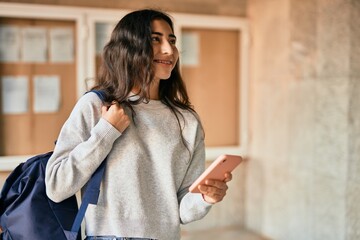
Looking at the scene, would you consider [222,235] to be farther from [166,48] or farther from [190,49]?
[166,48]

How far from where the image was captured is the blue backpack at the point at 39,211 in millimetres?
1339

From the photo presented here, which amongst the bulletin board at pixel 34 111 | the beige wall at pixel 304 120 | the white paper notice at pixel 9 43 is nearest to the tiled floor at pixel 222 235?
the beige wall at pixel 304 120

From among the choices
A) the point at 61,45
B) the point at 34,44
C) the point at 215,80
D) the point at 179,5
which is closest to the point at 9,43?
the point at 34,44

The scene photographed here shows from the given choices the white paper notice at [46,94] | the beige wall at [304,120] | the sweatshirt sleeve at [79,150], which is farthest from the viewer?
the white paper notice at [46,94]

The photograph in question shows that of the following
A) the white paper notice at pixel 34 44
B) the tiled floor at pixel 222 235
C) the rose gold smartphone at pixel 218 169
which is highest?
the white paper notice at pixel 34 44

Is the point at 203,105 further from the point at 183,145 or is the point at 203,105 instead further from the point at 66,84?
the point at 183,145

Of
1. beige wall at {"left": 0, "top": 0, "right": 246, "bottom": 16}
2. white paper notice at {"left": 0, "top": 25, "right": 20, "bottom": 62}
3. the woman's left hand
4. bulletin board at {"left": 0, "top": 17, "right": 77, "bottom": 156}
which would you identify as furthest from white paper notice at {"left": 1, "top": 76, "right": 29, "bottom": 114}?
the woman's left hand

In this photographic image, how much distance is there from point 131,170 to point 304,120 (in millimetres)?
2285

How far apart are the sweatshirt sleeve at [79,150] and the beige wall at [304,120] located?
2.09 meters

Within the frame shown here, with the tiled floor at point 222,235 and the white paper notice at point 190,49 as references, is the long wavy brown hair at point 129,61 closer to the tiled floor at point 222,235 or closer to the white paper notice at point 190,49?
the white paper notice at point 190,49

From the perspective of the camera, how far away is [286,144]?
11.7 ft

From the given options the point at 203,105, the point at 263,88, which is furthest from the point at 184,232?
the point at 263,88

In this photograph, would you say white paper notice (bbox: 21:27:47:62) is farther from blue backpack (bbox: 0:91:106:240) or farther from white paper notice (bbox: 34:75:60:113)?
blue backpack (bbox: 0:91:106:240)

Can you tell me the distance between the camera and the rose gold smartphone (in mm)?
1294
